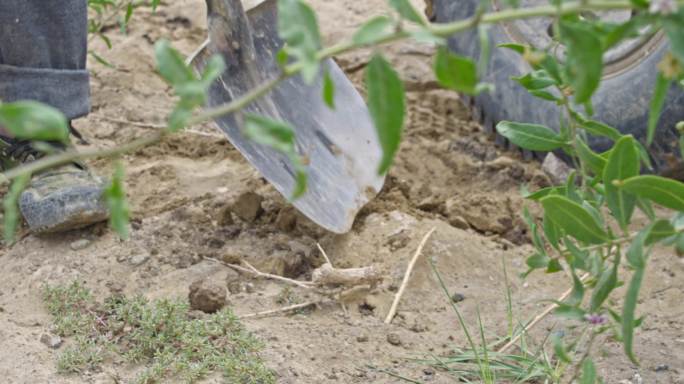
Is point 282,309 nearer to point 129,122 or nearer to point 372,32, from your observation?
point 129,122

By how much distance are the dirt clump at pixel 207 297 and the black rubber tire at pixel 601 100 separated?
1.03m

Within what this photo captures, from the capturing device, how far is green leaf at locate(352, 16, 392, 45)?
0.80 metres

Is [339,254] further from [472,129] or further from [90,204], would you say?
[472,129]

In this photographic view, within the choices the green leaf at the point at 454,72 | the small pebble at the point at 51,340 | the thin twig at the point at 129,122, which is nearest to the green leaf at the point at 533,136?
the green leaf at the point at 454,72

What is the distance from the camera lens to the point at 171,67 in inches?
32.9

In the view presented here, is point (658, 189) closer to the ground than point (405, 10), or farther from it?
closer to the ground

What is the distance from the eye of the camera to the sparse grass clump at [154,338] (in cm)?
186

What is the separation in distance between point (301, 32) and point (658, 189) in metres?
0.58

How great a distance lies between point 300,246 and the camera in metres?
2.43

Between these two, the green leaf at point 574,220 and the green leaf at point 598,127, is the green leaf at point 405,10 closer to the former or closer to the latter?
the green leaf at point 574,220

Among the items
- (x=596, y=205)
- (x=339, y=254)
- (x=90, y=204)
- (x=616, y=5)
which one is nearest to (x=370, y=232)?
(x=339, y=254)

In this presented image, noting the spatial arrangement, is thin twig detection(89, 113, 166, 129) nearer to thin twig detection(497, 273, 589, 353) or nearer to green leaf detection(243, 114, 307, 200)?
thin twig detection(497, 273, 589, 353)

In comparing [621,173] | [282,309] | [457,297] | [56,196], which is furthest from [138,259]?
[621,173]

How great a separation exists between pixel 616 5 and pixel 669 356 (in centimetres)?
131
